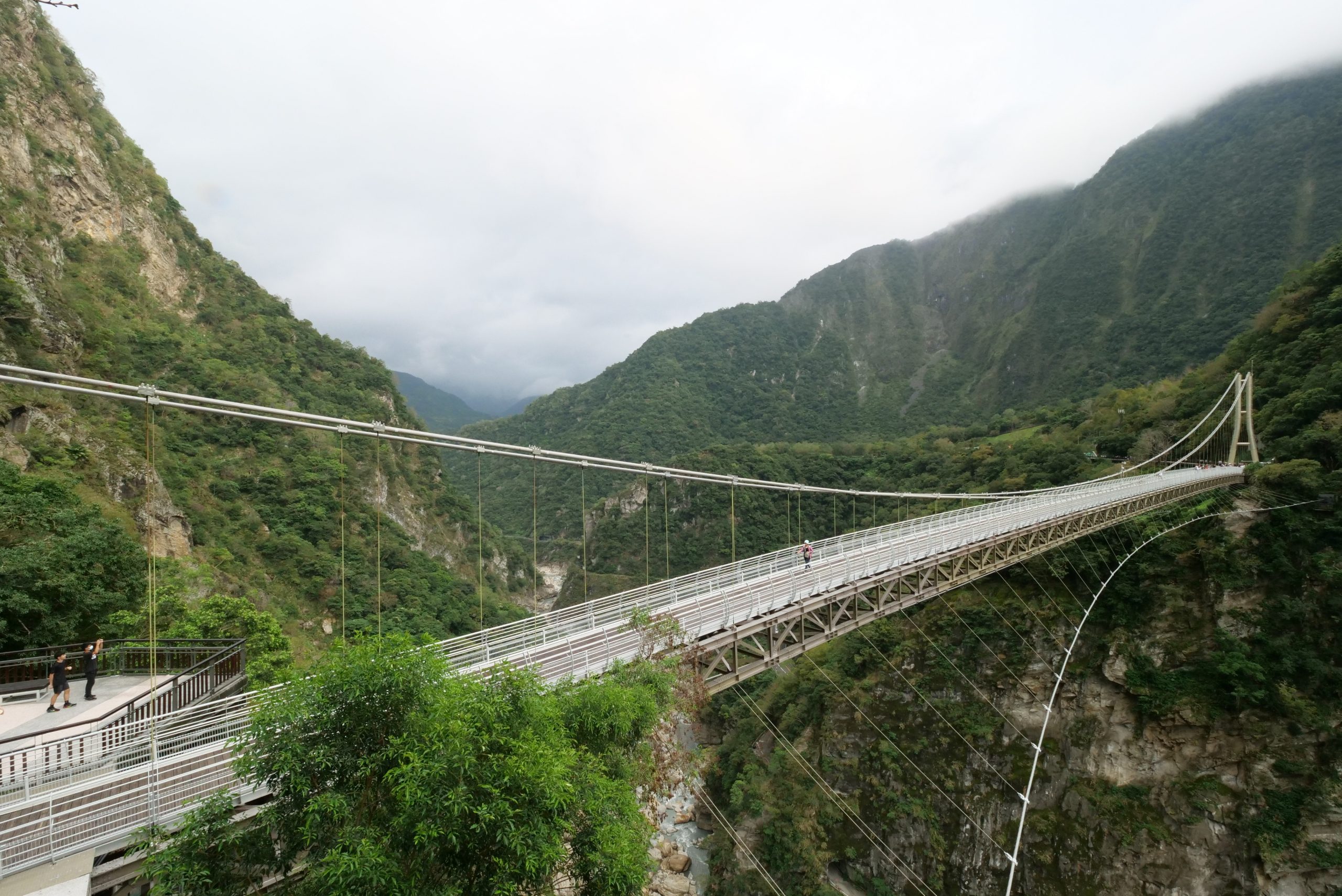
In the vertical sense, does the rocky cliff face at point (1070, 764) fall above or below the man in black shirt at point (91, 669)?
below

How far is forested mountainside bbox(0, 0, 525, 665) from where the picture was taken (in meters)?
19.6

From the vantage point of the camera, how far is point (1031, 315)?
11231 cm

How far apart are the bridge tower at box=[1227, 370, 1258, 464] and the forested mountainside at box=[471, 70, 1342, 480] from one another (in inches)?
1834

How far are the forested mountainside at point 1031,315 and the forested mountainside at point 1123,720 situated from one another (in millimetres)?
65042

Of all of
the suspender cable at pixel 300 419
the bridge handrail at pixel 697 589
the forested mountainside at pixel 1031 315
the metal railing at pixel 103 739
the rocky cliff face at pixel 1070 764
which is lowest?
the rocky cliff face at pixel 1070 764

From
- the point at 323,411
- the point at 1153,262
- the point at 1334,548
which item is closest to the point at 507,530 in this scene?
the point at 323,411

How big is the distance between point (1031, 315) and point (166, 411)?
5150 inches

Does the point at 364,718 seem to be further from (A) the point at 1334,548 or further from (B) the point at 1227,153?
(B) the point at 1227,153

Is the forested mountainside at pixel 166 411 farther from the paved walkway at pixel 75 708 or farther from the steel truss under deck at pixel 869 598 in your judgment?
the steel truss under deck at pixel 869 598

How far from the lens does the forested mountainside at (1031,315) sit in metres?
79.8

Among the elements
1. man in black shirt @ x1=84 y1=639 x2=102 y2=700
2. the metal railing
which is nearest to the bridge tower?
the metal railing

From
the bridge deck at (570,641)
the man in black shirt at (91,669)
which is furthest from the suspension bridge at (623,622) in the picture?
the man in black shirt at (91,669)

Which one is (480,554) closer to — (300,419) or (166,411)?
(300,419)

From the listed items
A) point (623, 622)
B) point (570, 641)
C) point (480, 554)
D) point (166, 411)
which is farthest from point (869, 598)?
point (166, 411)
